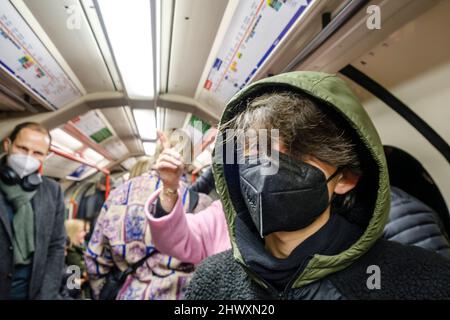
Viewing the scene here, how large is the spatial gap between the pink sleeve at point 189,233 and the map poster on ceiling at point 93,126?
82 centimetres

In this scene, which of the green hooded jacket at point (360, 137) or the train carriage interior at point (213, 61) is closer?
the green hooded jacket at point (360, 137)

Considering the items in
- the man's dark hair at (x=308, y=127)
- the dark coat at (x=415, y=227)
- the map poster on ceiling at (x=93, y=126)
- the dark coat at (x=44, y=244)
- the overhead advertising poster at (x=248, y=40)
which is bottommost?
the dark coat at (x=44, y=244)

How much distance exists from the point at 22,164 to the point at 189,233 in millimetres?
1052

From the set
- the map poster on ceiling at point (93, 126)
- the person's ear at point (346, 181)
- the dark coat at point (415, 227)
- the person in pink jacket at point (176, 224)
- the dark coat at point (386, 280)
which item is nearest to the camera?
the dark coat at point (386, 280)

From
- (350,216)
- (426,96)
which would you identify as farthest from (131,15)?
(426,96)

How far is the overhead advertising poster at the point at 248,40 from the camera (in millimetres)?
1139

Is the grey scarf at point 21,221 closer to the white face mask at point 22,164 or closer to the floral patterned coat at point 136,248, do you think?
the white face mask at point 22,164

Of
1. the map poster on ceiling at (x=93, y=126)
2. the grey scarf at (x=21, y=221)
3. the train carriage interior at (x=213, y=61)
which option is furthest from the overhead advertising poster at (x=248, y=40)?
the grey scarf at (x=21, y=221)

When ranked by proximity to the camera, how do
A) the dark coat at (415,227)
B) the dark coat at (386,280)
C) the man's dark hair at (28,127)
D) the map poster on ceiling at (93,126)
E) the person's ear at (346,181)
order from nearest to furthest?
the dark coat at (386,280) → the person's ear at (346,181) → the dark coat at (415,227) → the man's dark hair at (28,127) → the map poster on ceiling at (93,126)

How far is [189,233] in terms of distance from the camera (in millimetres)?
1298

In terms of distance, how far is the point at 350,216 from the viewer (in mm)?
866

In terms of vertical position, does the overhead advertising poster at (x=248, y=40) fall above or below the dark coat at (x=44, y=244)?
above

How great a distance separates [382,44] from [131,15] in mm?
1292

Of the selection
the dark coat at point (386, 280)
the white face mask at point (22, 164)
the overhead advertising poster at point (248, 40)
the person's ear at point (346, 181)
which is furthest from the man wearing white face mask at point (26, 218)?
the person's ear at point (346, 181)
